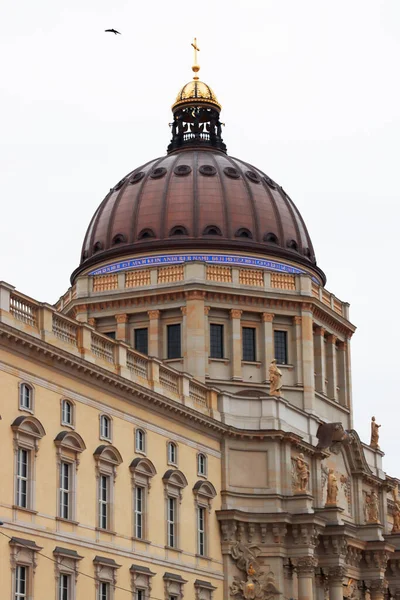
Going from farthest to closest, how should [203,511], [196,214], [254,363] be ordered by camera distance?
1. [196,214]
2. [254,363]
3. [203,511]

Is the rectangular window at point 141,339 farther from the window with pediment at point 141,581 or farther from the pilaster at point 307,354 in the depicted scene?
the window with pediment at point 141,581

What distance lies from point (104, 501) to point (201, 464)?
1039 centimetres

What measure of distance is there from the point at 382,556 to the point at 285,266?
62.6 feet

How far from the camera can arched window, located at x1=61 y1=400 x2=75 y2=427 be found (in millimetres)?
55000

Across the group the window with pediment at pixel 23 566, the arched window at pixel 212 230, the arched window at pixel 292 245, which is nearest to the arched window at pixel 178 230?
the arched window at pixel 212 230

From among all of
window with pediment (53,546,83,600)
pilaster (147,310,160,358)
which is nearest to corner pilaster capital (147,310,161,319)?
pilaster (147,310,160,358)

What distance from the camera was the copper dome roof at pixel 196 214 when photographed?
3413 inches

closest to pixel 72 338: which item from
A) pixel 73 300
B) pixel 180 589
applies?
pixel 180 589

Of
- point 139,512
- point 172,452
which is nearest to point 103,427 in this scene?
point 139,512

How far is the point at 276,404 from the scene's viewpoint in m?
73.7

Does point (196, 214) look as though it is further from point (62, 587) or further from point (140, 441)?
point (62, 587)

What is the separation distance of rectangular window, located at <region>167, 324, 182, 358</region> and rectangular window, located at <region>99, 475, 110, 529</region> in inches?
935

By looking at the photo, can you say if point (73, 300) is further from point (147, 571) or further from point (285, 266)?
point (147, 571)

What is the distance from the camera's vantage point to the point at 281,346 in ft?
276
